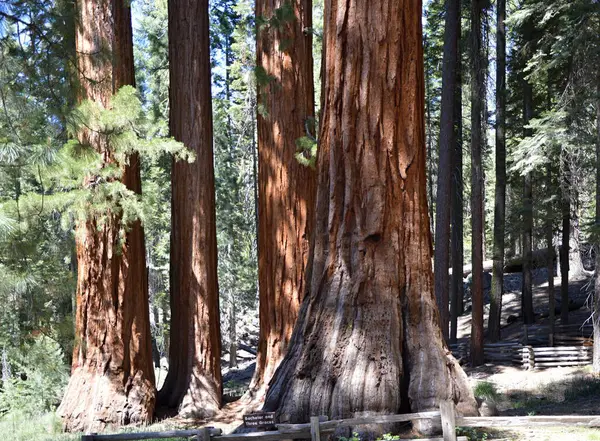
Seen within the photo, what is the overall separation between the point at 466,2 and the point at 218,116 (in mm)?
11544

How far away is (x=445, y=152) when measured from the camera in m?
19.4

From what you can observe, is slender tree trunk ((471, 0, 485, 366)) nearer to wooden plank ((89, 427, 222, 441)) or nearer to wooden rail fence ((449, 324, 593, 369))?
wooden rail fence ((449, 324, 593, 369))

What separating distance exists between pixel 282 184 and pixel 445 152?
8.43 m

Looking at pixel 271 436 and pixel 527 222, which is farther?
pixel 527 222

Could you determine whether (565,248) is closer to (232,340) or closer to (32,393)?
(232,340)

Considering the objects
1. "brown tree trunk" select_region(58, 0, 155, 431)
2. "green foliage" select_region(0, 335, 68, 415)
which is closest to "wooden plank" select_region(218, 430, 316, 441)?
"brown tree trunk" select_region(58, 0, 155, 431)

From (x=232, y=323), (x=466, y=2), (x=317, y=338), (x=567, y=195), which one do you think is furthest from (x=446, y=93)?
(x=232, y=323)

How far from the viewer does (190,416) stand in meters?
12.1

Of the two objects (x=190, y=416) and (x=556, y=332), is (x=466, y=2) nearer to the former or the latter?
(x=556, y=332)

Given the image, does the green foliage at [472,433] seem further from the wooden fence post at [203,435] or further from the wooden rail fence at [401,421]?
the wooden fence post at [203,435]

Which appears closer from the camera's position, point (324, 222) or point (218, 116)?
point (324, 222)

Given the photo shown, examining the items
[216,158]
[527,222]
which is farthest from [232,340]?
[527,222]

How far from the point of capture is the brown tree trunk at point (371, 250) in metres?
7.11

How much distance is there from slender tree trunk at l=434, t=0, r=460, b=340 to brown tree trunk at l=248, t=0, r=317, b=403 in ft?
24.5
